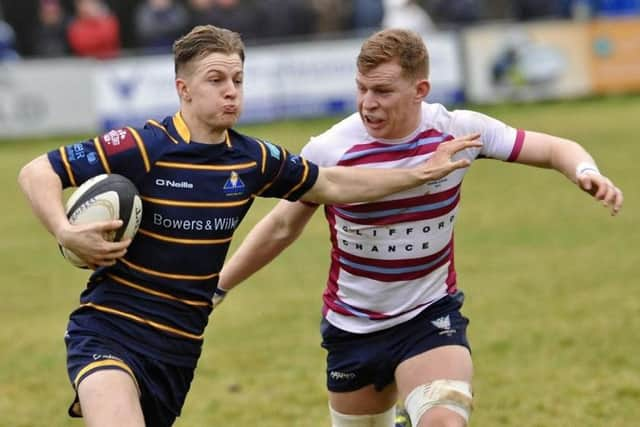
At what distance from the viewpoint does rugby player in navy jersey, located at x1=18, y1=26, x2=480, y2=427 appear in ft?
16.2

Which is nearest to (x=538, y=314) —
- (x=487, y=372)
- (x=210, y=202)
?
(x=487, y=372)

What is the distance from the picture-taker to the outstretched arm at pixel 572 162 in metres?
5.08

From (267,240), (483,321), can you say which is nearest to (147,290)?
(267,240)

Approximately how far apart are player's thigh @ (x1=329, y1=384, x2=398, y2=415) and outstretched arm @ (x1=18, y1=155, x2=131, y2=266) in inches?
55.0

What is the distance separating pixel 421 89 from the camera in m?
5.40

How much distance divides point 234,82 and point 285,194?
0.54m

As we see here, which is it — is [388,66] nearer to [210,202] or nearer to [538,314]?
[210,202]

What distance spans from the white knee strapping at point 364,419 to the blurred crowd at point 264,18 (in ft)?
50.6

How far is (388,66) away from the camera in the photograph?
530 cm

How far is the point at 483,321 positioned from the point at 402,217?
3.78 meters

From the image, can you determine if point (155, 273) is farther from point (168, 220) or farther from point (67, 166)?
point (67, 166)

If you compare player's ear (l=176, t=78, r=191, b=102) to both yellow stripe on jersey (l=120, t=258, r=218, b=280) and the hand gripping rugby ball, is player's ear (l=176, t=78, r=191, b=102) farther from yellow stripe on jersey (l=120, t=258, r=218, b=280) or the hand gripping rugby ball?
yellow stripe on jersey (l=120, t=258, r=218, b=280)

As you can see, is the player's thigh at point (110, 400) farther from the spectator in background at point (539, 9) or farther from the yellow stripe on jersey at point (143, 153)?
the spectator in background at point (539, 9)

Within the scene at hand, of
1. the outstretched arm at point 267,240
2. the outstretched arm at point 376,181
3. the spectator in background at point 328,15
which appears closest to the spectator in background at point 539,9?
the spectator in background at point 328,15
